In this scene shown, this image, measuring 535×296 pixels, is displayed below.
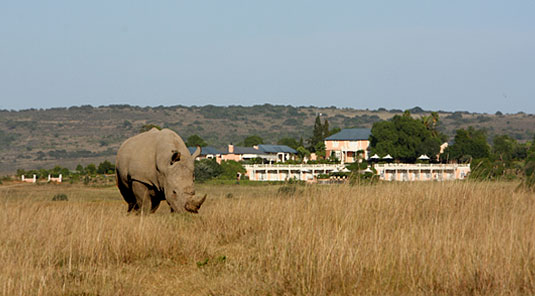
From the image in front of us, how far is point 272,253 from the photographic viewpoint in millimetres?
9203

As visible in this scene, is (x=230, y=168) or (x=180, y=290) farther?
(x=230, y=168)

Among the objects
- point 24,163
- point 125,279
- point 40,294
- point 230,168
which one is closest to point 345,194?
point 125,279

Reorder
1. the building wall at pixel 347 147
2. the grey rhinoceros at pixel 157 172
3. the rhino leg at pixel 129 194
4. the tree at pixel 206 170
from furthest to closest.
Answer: the building wall at pixel 347 147 < the tree at pixel 206 170 < the rhino leg at pixel 129 194 < the grey rhinoceros at pixel 157 172

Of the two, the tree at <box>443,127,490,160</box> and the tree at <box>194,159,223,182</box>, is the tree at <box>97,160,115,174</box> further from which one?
the tree at <box>443,127,490,160</box>

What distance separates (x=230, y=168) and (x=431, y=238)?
70254 mm

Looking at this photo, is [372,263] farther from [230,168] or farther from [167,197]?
[230,168]

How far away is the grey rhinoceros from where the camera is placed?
13.4m

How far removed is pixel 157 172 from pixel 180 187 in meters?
0.98

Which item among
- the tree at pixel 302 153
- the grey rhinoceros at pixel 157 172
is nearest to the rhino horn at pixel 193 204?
the grey rhinoceros at pixel 157 172

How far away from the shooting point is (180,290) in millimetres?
8570

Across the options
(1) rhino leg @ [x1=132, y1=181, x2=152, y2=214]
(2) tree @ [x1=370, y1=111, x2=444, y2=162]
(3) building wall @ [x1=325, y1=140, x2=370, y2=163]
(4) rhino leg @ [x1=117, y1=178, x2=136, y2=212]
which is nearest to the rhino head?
(1) rhino leg @ [x1=132, y1=181, x2=152, y2=214]

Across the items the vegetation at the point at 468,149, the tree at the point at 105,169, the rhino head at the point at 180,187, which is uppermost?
the rhino head at the point at 180,187

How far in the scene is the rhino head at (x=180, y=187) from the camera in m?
13.2

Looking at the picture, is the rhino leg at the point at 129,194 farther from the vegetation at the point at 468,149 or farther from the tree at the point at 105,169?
the vegetation at the point at 468,149
